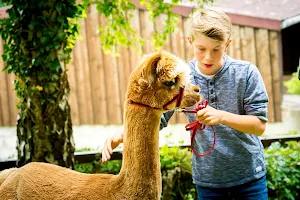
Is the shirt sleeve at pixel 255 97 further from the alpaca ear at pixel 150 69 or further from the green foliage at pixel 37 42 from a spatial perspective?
the green foliage at pixel 37 42

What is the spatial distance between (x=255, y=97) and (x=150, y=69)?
25.3 inches

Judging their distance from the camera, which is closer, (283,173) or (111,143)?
(111,143)

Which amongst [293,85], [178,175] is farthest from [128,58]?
[293,85]

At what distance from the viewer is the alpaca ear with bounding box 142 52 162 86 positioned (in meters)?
1.58

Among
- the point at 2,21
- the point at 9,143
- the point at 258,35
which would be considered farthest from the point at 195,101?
the point at 258,35

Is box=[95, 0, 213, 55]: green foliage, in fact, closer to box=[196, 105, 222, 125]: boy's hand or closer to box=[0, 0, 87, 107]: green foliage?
box=[0, 0, 87, 107]: green foliage

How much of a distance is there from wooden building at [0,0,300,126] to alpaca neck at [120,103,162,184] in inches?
152


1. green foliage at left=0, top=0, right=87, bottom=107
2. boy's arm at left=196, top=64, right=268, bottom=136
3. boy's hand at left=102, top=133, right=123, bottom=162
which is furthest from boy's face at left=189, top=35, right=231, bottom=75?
green foliage at left=0, top=0, right=87, bottom=107

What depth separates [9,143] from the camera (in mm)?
4930

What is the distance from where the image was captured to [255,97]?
74.2 inches

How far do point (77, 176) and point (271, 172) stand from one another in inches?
91.9

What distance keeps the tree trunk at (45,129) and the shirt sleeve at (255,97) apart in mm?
1453

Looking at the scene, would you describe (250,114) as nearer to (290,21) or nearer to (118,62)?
(290,21)

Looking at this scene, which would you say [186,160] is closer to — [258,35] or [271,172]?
[271,172]
